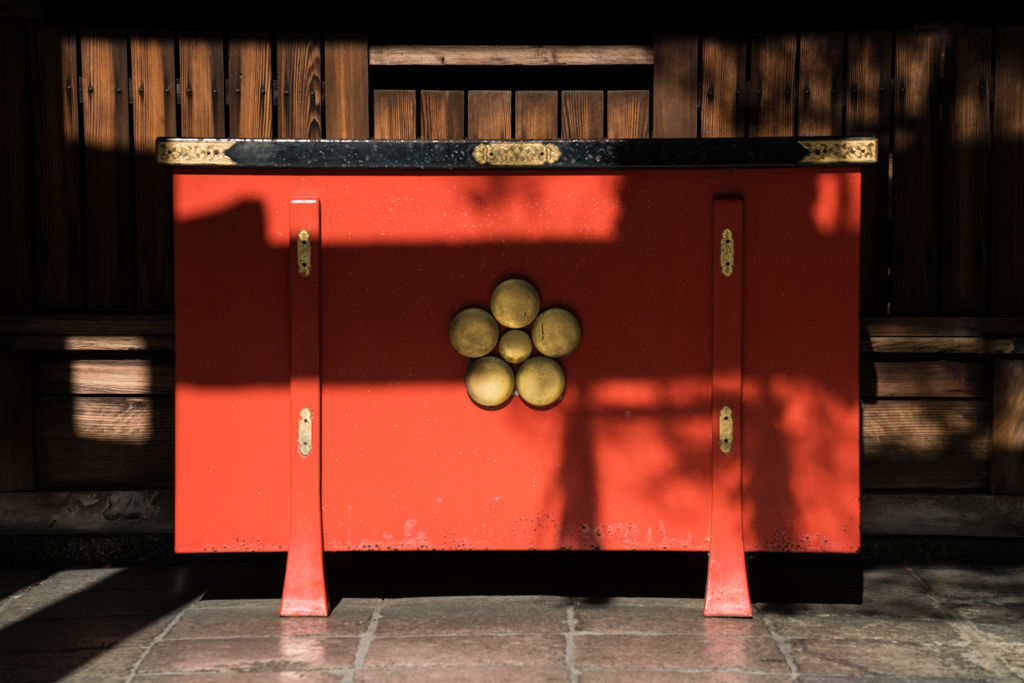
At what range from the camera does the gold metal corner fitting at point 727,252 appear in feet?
11.3

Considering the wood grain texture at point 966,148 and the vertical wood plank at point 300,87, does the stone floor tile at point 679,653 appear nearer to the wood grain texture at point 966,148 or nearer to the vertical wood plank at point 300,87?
the wood grain texture at point 966,148

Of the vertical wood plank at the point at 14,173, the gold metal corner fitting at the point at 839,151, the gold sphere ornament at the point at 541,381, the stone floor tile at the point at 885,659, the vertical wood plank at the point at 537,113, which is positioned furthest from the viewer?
the vertical wood plank at the point at 537,113

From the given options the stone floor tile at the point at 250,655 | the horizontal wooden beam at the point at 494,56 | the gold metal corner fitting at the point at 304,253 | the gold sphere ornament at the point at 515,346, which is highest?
the horizontal wooden beam at the point at 494,56

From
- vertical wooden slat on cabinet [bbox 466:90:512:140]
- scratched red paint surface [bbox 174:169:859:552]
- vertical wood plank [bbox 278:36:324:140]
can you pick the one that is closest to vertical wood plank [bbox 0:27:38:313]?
vertical wood plank [bbox 278:36:324:140]

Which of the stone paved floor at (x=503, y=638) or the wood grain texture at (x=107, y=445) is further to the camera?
the wood grain texture at (x=107, y=445)

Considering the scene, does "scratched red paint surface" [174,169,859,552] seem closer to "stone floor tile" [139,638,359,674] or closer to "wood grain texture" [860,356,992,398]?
"stone floor tile" [139,638,359,674]

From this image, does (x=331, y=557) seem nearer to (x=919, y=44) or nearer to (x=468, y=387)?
(x=468, y=387)

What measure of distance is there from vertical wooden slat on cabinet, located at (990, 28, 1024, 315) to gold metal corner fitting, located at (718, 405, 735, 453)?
1.86 meters

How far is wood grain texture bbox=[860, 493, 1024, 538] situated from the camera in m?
4.45

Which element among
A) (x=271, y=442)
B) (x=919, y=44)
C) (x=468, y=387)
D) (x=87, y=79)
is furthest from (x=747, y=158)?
(x=87, y=79)

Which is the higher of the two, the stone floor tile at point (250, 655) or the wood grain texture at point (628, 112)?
the wood grain texture at point (628, 112)

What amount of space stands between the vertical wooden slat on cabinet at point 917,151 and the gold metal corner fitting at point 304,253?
2899 millimetres

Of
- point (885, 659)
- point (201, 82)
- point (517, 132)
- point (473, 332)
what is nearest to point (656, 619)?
point (885, 659)

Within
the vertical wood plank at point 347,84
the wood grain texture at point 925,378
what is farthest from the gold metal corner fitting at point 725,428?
the vertical wood plank at point 347,84
